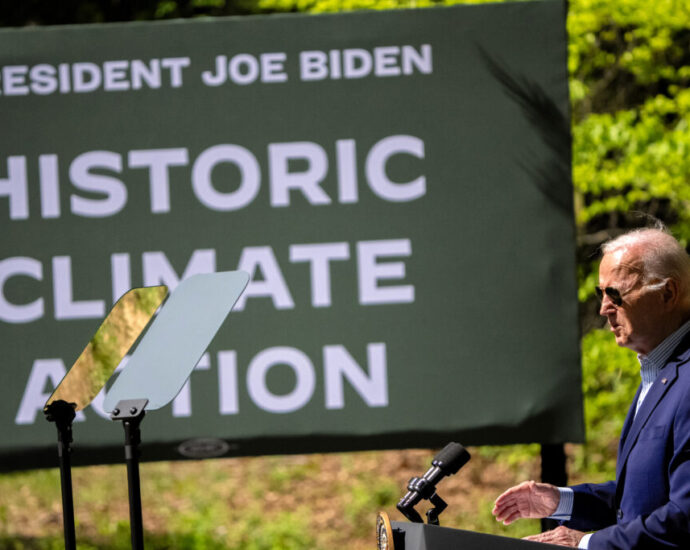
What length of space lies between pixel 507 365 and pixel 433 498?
2069 millimetres

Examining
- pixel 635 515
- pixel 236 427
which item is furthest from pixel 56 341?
pixel 635 515

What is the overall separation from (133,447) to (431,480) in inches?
33.8

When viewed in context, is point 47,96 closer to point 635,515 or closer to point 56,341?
point 56,341

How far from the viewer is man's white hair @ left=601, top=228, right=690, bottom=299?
3.07 m

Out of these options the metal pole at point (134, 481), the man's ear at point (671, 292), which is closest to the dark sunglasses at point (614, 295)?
the man's ear at point (671, 292)

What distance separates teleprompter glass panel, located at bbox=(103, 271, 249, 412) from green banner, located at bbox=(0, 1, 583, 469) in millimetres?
1919

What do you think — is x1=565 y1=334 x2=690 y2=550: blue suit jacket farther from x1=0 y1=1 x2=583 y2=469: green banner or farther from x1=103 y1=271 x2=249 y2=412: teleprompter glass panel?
→ x1=0 y1=1 x2=583 y2=469: green banner

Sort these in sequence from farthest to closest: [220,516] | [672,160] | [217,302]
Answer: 1. [220,516]
2. [672,160]
3. [217,302]

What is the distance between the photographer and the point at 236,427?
480cm

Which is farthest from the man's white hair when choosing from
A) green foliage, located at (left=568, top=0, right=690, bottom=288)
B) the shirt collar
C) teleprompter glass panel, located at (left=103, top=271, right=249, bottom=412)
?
green foliage, located at (left=568, top=0, right=690, bottom=288)

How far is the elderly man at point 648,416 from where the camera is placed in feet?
9.20

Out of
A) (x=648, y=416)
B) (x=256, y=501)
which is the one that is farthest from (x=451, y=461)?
(x=256, y=501)

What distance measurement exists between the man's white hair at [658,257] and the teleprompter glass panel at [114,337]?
1.50 metres

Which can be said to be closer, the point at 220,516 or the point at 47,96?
the point at 47,96
